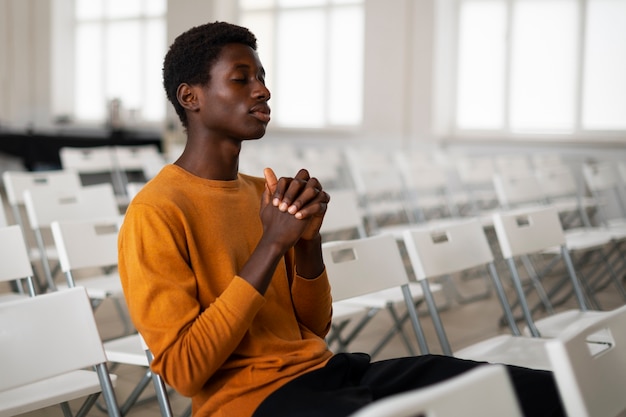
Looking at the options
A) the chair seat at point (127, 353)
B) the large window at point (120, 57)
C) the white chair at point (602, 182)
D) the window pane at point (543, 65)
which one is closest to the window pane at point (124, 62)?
the large window at point (120, 57)

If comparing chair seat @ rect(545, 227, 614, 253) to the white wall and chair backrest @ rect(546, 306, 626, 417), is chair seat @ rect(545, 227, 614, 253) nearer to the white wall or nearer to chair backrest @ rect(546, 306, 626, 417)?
chair backrest @ rect(546, 306, 626, 417)

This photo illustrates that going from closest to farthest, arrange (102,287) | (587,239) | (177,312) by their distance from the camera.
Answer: (177,312) < (102,287) < (587,239)

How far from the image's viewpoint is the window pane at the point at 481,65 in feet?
31.9

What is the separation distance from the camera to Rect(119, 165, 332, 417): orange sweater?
1.62m

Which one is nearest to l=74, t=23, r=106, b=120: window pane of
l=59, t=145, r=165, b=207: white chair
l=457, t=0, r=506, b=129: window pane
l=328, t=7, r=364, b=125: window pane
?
l=328, t=7, r=364, b=125: window pane

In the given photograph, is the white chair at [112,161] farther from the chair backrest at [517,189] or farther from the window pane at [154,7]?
the window pane at [154,7]

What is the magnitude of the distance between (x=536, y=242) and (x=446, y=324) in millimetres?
1570

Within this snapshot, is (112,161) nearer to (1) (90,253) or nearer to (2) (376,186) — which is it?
(2) (376,186)

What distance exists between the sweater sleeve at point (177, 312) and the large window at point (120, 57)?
35.4ft

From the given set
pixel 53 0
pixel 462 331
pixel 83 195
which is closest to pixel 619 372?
pixel 462 331

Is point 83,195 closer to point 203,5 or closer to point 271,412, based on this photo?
point 271,412

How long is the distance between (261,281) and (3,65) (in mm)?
13174

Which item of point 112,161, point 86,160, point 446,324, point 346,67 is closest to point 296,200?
point 446,324

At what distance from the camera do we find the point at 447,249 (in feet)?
9.48
